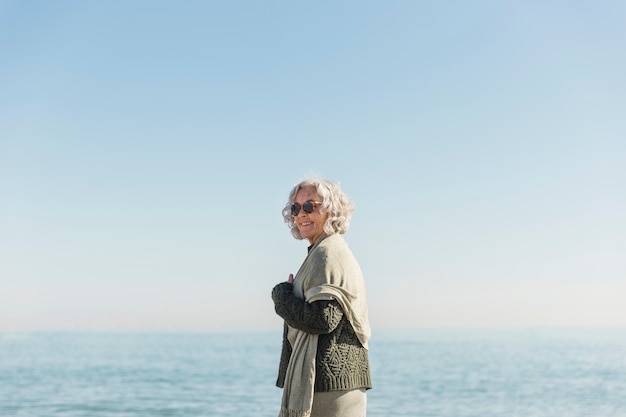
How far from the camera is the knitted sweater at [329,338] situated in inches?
122

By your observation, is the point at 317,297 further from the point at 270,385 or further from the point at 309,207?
the point at 270,385

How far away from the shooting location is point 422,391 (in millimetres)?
19984

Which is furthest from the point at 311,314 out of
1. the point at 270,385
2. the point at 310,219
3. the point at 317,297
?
the point at 270,385

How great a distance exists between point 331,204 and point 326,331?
21.6 inches

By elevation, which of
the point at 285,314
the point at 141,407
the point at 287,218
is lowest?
the point at 141,407

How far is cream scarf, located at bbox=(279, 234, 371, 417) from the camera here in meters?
3.13

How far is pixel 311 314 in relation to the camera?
3084 millimetres

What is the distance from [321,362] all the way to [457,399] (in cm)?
1556

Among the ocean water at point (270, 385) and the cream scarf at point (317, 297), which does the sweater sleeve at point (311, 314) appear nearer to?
the cream scarf at point (317, 297)

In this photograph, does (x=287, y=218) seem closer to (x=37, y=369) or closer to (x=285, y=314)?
(x=285, y=314)

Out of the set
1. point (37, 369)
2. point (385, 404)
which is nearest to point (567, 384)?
point (385, 404)

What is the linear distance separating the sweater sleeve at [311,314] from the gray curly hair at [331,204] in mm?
345

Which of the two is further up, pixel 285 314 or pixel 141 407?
pixel 285 314

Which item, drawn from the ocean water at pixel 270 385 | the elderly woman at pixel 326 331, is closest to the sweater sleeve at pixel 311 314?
the elderly woman at pixel 326 331
